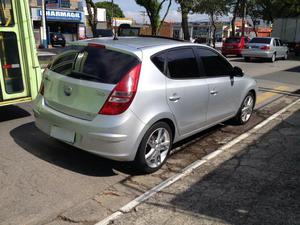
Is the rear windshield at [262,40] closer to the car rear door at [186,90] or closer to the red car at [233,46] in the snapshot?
the red car at [233,46]

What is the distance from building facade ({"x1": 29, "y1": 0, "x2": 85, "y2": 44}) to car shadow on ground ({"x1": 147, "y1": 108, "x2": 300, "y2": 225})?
1506 inches

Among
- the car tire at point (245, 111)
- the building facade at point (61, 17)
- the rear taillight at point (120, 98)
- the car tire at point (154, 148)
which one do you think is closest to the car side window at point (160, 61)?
the rear taillight at point (120, 98)

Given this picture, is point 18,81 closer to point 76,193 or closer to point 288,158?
point 76,193

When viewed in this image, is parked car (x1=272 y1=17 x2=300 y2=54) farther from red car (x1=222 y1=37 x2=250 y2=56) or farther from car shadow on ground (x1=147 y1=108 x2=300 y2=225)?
car shadow on ground (x1=147 y1=108 x2=300 y2=225)

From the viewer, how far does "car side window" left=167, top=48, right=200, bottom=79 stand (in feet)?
16.5

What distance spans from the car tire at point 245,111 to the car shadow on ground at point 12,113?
3.99 m

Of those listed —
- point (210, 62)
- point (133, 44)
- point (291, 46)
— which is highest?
point (133, 44)

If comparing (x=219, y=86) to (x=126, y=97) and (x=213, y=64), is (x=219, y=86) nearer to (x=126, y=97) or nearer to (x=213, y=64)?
(x=213, y=64)

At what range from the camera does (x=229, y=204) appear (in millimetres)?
4031

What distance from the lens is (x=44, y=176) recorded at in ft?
15.0

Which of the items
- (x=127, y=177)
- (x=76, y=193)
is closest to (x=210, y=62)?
(x=127, y=177)

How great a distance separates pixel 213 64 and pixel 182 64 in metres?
0.95

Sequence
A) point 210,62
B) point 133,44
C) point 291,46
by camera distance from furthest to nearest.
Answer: point 291,46 → point 210,62 → point 133,44

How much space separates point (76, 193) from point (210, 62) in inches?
117
